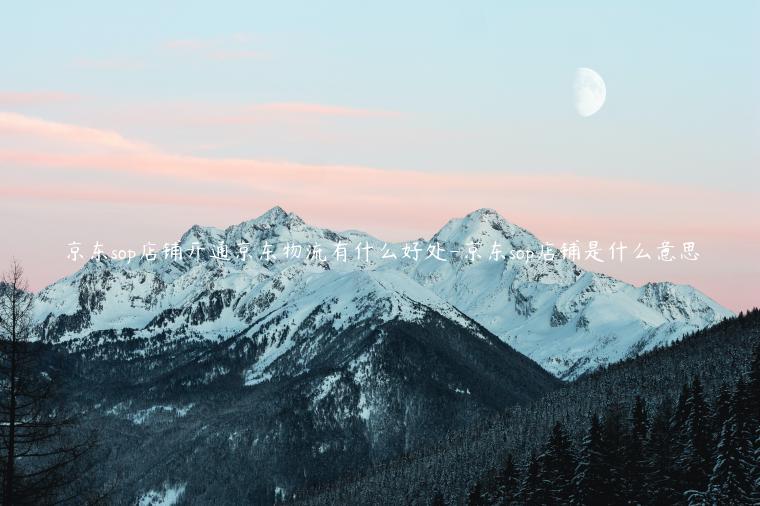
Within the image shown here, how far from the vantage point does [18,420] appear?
3803 cm

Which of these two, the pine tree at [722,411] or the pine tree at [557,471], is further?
the pine tree at [722,411]

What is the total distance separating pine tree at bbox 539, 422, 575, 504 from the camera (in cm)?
13162

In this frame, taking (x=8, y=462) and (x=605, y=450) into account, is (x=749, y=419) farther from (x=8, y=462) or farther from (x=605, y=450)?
(x=8, y=462)

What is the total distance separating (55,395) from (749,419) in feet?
399

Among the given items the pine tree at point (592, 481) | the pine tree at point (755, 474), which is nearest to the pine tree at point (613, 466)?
the pine tree at point (592, 481)

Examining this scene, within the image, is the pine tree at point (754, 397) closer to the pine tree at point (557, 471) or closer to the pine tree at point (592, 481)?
the pine tree at point (557, 471)

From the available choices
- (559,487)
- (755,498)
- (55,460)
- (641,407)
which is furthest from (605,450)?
(55,460)

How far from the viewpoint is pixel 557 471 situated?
443ft

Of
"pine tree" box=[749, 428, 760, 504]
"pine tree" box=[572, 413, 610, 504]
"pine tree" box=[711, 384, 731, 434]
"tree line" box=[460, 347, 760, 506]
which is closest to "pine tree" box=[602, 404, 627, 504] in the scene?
"tree line" box=[460, 347, 760, 506]

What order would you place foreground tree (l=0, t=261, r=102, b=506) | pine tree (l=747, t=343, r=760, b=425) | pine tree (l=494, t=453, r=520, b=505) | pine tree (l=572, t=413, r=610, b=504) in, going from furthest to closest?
pine tree (l=494, t=453, r=520, b=505) < pine tree (l=747, t=343, r=760, b=425) < pine tree (l=572, t=413, r=610, b=504) < foreground tree (l=0, t=261, r=102, b=506)

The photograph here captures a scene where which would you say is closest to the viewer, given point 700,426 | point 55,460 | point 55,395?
point 55,395

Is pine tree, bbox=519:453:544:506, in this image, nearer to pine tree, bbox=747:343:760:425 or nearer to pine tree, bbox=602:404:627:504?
pine tree, bbox=602:404:627:504

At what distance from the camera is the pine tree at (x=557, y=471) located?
432ft

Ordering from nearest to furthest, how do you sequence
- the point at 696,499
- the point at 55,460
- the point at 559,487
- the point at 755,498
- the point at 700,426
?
1. the point at 55,460
2. the point at 755,498
3. the point at 696,499
4. the point at 559,487
5. the point at 700,426
